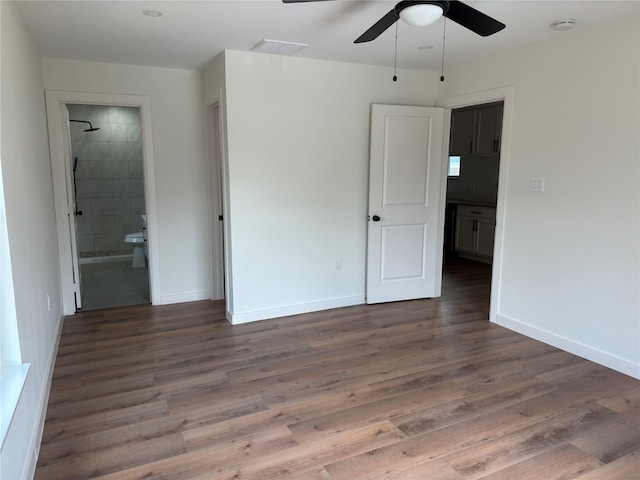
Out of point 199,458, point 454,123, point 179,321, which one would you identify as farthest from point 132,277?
point 454,123

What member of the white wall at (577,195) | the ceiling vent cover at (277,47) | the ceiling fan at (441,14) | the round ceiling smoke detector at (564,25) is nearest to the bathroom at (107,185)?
the ceiling vent cover at (277,47)

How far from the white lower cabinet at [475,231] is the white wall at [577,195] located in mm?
2600

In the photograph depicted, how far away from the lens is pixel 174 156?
448 centimetres

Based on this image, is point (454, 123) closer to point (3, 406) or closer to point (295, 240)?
point (295, 240)

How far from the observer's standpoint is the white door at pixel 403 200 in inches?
174

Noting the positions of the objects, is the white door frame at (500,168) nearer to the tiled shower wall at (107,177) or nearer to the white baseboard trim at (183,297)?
the white baseboard trim at (183,297)

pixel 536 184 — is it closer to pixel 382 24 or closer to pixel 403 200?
pixel 403 200

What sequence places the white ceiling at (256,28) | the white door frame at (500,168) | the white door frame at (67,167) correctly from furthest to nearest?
the white door frame at (67,167)
the white door frame at (500,168)
the white ceiling at (256,28)

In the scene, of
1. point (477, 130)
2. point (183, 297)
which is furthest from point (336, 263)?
point (477, 130)

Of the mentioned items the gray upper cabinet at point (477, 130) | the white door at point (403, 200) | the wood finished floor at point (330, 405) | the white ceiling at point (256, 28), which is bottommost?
the wood finished floor at point (330, 405)

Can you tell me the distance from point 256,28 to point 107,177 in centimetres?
480

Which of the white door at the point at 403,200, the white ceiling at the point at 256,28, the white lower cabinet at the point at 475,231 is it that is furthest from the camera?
the white lower cabinet at the point at 475,231

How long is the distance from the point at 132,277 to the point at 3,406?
431 centimetres

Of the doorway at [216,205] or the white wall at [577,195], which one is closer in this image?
the white wall at [577,195]
